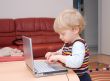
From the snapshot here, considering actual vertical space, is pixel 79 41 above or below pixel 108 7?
below

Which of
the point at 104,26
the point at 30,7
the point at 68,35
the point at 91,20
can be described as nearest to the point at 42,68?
the point at 68,35

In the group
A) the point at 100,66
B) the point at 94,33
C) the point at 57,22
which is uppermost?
the point at 57,22

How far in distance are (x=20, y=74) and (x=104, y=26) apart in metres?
4.59

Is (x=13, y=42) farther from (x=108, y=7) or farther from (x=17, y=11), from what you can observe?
(x=108, y=7)

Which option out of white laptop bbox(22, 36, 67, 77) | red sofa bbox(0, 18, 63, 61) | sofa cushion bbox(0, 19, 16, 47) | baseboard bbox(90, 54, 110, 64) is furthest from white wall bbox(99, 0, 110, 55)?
white laptop bbox(22, 36, 67, 77)

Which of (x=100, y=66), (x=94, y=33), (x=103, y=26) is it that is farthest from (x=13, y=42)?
(x=94, y=33)

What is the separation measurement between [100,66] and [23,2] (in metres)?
2.03

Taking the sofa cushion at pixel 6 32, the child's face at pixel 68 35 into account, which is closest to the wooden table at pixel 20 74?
the child's face at pixel 68 35

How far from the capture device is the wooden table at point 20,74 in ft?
3.59

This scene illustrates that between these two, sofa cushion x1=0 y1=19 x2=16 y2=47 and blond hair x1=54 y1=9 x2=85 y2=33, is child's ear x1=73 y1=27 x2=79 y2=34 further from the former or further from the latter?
sofa cushion x1=0 y1=19 x2=16 y2=47

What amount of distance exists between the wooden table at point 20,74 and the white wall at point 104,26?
4.29 meters

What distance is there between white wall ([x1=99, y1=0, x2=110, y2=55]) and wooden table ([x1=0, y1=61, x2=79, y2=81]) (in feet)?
14.1

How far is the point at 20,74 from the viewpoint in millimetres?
1207

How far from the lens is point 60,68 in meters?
1.20
